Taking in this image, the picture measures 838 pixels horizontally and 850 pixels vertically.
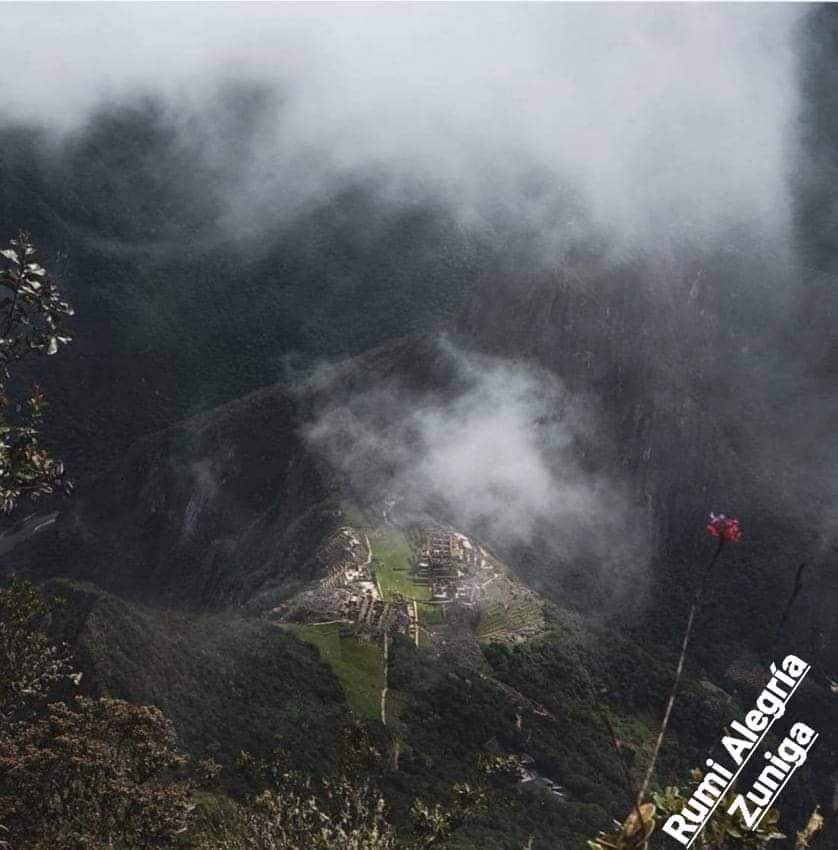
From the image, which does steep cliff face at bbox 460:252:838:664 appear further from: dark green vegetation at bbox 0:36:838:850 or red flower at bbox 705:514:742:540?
red flower at bbox 705:514:742:540

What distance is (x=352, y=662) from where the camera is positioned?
290 ft

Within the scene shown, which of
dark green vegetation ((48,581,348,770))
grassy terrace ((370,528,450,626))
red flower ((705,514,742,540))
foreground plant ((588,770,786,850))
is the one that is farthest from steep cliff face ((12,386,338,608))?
red flower ((705,514,742,540))

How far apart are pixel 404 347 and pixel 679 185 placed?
7148cm

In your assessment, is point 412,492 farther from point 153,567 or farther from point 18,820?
point 18,820

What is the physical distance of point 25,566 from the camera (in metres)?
132

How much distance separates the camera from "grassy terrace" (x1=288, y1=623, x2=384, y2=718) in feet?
276

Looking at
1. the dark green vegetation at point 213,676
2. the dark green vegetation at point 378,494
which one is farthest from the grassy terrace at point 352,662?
the dark green vegetation at point 213,676

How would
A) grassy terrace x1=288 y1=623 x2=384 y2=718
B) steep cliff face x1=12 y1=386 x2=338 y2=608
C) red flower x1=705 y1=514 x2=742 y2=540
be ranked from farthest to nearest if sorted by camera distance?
steep cliff face x1=12 y1=386 x2=338 y2=608
grassy terrace x1=288 y1=623 x2=384 y2=718
red flower x1=705 y1=514 x2=742 y2=540

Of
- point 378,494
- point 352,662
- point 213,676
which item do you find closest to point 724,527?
point 213,676

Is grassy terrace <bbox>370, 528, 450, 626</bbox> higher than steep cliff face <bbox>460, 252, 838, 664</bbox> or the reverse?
the reverse

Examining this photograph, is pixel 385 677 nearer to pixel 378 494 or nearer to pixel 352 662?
pixel 352 662

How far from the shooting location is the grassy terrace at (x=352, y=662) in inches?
3312

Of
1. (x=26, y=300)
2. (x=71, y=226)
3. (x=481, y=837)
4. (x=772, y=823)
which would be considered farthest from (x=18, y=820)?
(x=71, y=226)

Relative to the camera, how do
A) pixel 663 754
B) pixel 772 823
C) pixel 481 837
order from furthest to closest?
pixel 663 754, pixel 481 837, pixel 772 823
